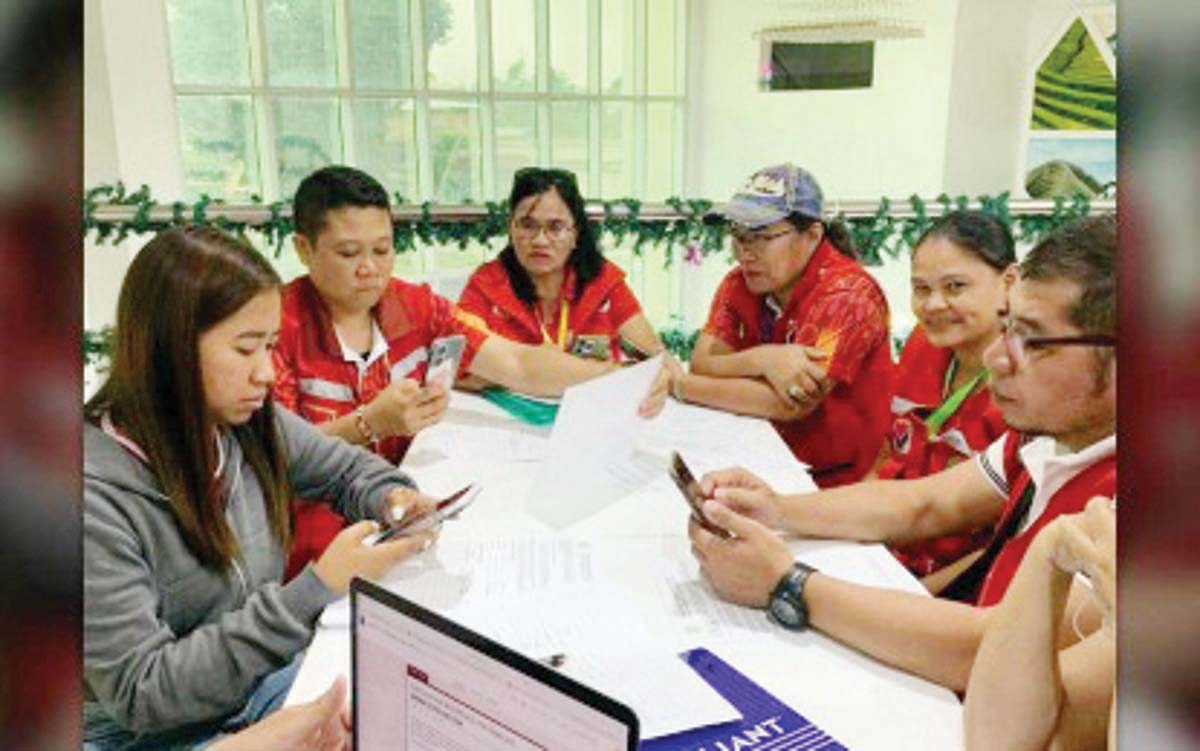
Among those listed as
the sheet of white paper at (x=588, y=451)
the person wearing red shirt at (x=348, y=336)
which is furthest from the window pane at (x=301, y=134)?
the sheet of white paper at (x=588, y=451)

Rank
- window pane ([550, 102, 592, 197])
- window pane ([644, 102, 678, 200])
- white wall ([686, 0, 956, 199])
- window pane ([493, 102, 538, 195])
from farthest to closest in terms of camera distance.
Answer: window pane ([644, 102, 678, 200]), window pane ([550, 102, 592, 197]), window pane ([493, 102, 538, 195]), white wall ([686, 0, 956, 199])

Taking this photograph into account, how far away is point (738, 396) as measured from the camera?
212cm

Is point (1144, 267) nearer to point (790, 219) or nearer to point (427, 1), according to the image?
point (790, 219)

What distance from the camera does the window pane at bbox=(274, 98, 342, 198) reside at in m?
4.92

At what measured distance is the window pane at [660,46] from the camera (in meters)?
6.05

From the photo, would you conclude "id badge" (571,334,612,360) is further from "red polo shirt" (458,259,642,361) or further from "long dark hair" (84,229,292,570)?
"long dark hair" (84,229,292,570)

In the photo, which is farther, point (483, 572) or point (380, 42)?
point (380, 42)

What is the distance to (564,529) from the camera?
1.46 metres

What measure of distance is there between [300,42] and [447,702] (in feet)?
16.0

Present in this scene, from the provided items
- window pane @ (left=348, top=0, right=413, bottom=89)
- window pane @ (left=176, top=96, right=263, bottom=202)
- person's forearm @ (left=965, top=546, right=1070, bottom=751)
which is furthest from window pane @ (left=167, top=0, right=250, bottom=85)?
person's forearm @ (left=965, top=546, right=1070, bottom=751)

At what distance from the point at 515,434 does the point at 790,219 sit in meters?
0.81

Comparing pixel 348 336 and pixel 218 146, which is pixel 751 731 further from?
pixel 218 146

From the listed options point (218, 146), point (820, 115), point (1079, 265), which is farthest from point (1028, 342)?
point (218, 146)

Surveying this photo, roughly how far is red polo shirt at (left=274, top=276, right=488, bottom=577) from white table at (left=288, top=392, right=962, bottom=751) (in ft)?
0.54
